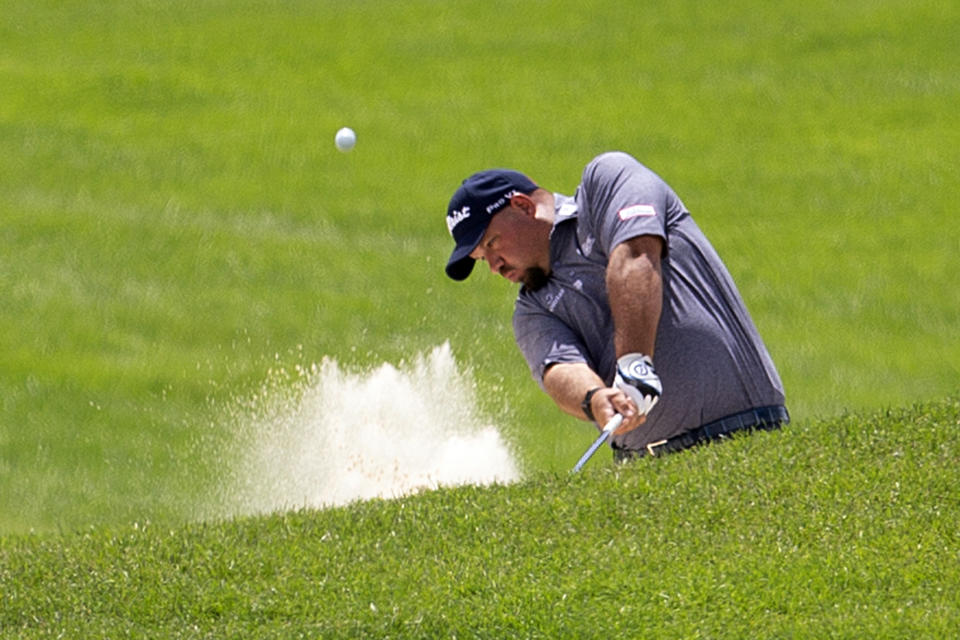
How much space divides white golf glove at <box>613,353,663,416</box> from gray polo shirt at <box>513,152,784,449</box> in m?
0.47

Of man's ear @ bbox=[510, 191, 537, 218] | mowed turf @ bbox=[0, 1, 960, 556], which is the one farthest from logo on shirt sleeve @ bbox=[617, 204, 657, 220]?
mowed turf @ bbox=[0, 1, 960, 556]

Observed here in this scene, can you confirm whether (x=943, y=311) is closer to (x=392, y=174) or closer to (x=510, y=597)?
(x=392, y=174)

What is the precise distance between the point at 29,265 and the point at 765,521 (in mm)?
15158

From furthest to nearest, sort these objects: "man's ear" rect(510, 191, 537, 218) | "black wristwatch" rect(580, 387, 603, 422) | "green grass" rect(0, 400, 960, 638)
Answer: "man's ear" rect(510, 191, 537, 218)
"black wristwatch" rect(580, 387, 603, 422)
"green grass" rect(0, 400, 960, 638)

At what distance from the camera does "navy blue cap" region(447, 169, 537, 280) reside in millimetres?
7645

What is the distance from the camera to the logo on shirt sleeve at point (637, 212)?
7207 mm

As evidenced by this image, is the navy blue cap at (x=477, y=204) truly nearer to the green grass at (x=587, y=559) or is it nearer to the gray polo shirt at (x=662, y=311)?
the gray polo shirt at (x=662, y=311)

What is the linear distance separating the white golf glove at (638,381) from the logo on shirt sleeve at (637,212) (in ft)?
2.06

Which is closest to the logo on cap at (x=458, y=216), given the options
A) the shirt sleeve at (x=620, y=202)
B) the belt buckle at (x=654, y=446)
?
the shirt sleeve at (x=620, y=202)

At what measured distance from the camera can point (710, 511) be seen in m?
6.82

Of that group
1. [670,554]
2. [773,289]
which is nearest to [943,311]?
[773,289]

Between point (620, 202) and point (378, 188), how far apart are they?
15.9 meters

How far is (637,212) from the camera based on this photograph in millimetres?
7219

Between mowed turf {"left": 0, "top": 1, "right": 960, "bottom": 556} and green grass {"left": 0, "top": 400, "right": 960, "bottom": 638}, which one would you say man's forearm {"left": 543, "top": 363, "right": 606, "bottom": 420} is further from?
mowed turf {"left": 0, "top": 1, "right": 960, "bottom": 556}
